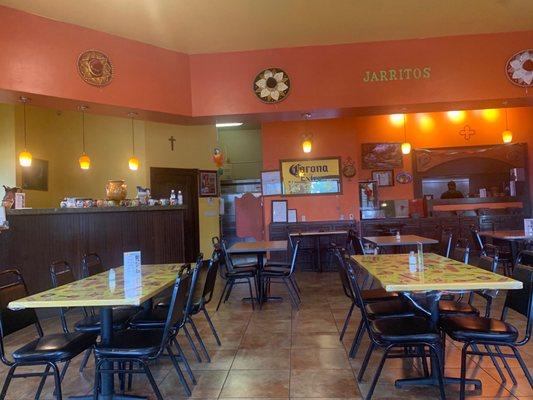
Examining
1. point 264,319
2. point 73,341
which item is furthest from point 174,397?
point 264,319

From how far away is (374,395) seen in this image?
269 centimetres

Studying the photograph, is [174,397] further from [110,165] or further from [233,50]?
[110,165]

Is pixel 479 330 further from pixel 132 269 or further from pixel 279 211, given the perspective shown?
pixel 279 211

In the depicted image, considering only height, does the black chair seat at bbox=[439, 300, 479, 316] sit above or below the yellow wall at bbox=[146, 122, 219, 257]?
below

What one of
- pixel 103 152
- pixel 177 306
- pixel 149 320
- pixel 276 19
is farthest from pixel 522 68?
pixel 103 152

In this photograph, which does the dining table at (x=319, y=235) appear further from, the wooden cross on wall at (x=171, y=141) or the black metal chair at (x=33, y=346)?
the black metal chair at (x=33, y=346)

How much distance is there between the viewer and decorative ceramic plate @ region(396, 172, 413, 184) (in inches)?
352

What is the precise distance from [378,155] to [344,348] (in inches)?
237

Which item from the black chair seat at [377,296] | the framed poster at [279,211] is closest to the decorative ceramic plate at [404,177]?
the framed poster at [279,211]

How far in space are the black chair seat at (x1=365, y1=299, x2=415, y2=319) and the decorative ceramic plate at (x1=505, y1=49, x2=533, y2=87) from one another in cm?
385

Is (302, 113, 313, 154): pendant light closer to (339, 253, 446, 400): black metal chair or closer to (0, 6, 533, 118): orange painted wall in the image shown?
(0, 6, 533, 118): orange painted wall

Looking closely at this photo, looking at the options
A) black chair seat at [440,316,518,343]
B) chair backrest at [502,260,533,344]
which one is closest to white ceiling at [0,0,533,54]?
chair backrest at [502,260,533,344]

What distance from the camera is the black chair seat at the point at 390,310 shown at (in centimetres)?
308

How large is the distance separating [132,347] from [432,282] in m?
1.91
